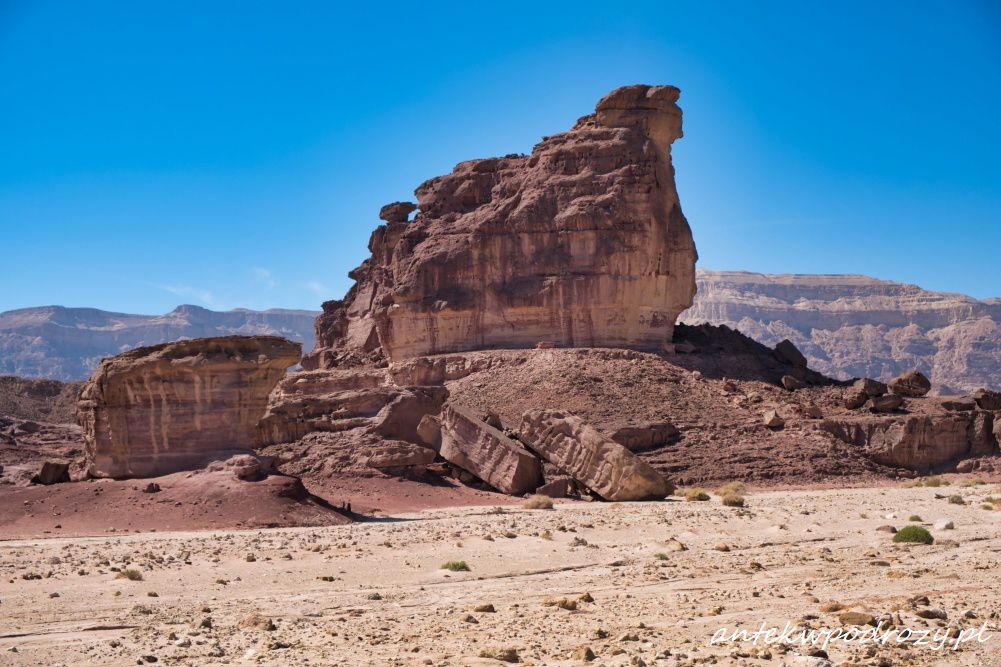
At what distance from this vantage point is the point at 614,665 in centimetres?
1143

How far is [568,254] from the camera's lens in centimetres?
5025

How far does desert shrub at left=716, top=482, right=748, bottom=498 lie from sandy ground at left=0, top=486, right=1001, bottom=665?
25.9ft

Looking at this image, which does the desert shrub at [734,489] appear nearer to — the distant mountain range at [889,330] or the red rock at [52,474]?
the red rock at [52,474]

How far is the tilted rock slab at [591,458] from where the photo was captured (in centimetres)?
3020

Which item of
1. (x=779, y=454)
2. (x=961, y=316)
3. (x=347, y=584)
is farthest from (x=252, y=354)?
(x=961, y=316)

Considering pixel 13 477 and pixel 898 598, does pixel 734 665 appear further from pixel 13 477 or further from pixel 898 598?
pixel 13 477

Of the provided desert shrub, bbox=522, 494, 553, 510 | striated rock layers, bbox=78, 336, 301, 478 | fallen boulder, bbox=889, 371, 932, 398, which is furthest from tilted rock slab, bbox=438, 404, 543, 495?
fallen boulder, bbox=889, 371, 932, 398

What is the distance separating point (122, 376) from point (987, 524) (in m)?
19.4

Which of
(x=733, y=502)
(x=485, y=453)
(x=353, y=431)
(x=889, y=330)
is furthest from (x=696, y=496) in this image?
(x=889, y=330)

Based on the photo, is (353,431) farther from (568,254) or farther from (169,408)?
(568,254)

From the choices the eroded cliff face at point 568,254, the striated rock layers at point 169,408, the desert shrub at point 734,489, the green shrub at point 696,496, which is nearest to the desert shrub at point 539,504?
the green shrub at point 696,496

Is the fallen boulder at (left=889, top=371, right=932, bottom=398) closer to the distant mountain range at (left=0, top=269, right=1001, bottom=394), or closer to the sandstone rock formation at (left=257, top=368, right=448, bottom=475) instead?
the sandstone rock formation at (left=257, top=368, right=448, bottom=475)

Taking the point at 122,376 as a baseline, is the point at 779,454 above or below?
below

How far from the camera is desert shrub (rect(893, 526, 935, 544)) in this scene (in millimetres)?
21250
